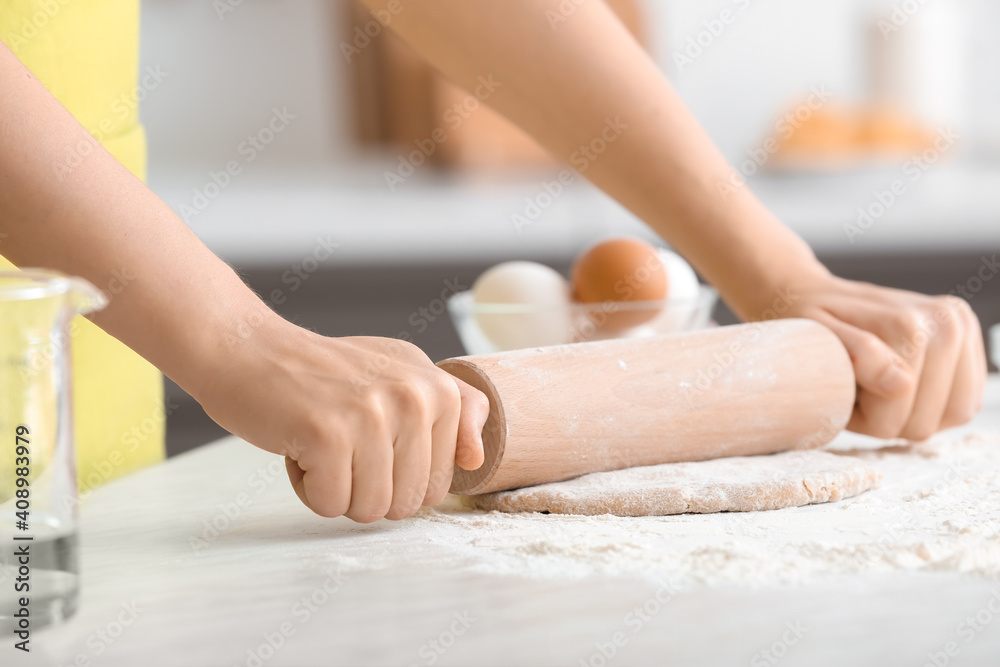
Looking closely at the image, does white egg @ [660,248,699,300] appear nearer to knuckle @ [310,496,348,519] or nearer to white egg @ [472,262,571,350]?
white egg @ [472,262,571,350]

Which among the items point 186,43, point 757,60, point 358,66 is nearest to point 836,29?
point 757,60

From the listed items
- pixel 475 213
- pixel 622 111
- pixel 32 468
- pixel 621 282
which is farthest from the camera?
pixel 475 213

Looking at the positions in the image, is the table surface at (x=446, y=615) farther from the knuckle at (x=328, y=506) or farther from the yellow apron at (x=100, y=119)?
the yellow apron at (x=100, y=119)

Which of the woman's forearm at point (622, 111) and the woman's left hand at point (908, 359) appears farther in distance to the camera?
the woman's forearm at point (622, 111)

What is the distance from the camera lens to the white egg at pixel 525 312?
1089 mm

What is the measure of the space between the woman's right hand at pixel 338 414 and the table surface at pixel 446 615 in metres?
0.04

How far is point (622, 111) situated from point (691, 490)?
45cm

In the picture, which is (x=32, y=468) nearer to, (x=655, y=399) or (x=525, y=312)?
(x=655, y=399)

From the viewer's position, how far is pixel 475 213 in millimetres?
2811

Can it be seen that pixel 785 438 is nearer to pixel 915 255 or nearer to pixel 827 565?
pixel 827 565

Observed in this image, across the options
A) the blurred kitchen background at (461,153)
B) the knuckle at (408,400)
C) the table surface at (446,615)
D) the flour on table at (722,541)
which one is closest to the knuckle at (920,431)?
the flour on table at (722,541)

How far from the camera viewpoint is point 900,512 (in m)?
0.66

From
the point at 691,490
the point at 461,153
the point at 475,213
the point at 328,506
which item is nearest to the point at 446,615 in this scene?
the point at 328,506

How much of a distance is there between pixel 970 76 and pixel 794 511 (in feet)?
11.1
